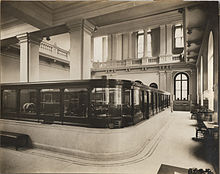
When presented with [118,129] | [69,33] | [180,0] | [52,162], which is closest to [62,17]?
[69,33]

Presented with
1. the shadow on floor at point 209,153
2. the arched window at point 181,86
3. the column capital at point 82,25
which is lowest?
the shadow on floor at point 209,153

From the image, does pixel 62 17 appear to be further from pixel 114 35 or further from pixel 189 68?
pixel 189 68

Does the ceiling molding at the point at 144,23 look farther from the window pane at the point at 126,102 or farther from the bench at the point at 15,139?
the bench at the point at 15,139

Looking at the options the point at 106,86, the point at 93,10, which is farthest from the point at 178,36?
the point at 93,10

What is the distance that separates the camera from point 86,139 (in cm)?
175

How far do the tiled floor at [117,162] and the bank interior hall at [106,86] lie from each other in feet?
0.04

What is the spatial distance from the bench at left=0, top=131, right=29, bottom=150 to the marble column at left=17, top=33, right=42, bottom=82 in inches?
29.8

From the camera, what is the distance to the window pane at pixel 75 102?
177cm

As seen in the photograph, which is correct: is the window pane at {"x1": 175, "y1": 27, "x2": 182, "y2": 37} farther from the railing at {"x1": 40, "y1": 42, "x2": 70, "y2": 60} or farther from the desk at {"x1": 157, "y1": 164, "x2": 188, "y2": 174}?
the railing at {"x1": 40, "y1": 42, "x2": 70, "y2": 60}

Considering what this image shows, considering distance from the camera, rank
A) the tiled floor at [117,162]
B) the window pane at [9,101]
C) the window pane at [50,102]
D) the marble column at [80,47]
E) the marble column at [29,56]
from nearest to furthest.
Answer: the tiled floor at [117,162] < the window pane at [50,102] < the window pane at [9,101] < the marble column at [29,56] < the marble column at [80,47]

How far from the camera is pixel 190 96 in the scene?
6.16 feet

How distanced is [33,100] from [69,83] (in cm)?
57

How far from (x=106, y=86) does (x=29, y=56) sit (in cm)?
140


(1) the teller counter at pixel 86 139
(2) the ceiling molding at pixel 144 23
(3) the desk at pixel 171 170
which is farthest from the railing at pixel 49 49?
(3) the desk at pixel 171 170
